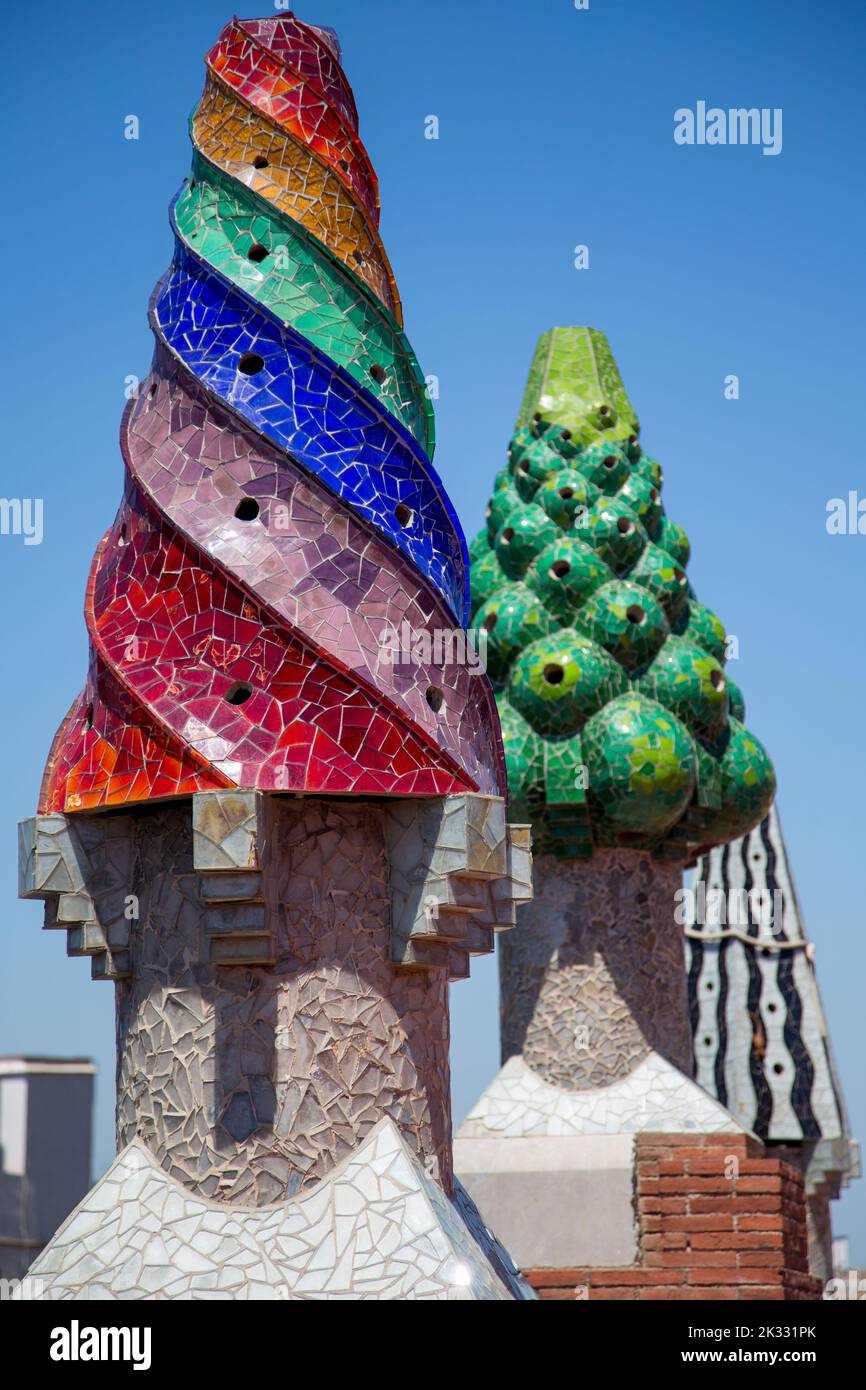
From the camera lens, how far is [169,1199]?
8.86 m

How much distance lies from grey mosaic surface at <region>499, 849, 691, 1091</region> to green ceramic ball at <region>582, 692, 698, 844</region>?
44cm

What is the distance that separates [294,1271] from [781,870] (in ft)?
40.1

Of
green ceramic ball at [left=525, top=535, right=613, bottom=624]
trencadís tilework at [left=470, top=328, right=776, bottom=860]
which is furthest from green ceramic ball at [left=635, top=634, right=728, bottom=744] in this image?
green ceramic ball at [left=525, top=535, right=613, bottom=624]

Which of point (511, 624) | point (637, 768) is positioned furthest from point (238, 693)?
point (511, 624)

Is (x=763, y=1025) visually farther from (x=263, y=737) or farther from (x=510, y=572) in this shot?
(x=263, y=737)

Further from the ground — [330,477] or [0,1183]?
[330,477]

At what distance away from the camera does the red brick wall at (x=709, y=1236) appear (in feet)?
42.8

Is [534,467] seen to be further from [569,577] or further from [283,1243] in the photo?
[283,1243]

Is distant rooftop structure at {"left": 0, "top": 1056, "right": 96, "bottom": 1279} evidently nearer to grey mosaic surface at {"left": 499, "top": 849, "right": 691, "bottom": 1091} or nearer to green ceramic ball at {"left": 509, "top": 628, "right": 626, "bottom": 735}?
grey mosaic surface at {"left": 499, "top": 849, "right": 691, "bottom": 1091}

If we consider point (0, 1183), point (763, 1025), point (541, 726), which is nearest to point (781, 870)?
point (763, 1025)

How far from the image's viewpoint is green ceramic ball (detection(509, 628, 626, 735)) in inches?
606

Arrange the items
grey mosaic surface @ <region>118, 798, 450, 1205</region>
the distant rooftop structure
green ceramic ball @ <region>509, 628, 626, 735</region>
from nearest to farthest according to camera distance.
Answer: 1. grey mosaic surface @ <region>118, 798, 450, 1205</region>
2. the distant rooftop structure
3. green ceramic ball @ <region>509, 628, 626, 735</region>

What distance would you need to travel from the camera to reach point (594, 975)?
15250 mm

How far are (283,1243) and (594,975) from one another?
689cm
